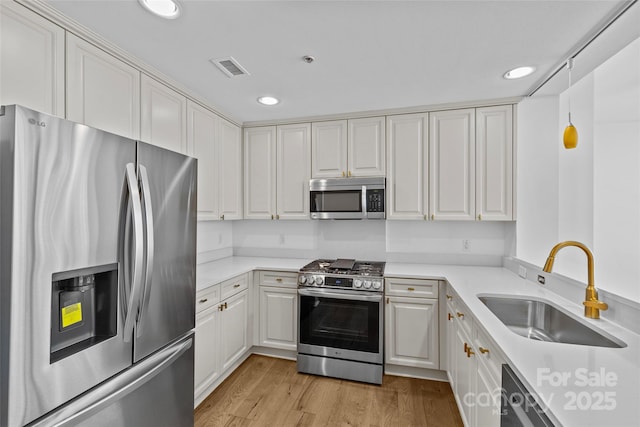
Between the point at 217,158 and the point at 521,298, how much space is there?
2613 mm

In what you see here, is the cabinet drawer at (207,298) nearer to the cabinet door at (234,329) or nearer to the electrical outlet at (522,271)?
the cabinet door at (234,329)

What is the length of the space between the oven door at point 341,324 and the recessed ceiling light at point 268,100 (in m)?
1.65

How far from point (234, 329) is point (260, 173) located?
1.56 m

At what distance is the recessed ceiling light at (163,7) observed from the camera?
4.55ft

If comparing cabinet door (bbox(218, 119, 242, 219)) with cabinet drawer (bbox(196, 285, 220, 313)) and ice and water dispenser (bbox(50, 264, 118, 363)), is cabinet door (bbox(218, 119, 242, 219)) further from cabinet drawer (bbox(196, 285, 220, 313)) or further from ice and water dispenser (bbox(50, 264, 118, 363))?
ice and water dispenser (bbox(50, 264, 118, 363))

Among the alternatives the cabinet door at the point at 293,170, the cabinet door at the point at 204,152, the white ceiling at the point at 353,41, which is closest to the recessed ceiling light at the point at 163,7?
the white ceiling at the point at 353,41

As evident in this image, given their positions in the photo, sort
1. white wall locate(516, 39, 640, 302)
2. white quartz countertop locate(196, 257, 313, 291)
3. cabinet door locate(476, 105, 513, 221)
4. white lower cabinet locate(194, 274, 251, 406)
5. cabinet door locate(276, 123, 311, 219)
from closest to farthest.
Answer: white wall locate(516, 39, 640, 302), white lower cabinet locate(194, 274, 251, 406), white quartz countertop locate(196, 257, 313, 291), cabinet door locate(476, 105, 513, 221), cabinet door locate(276, 123, 311, 219)

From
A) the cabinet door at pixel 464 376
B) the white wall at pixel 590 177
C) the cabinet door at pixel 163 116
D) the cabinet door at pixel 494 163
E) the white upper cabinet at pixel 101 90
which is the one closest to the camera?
the white upper cabinet at pixel 101 90

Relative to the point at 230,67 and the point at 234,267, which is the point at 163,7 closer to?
the point at 230,67

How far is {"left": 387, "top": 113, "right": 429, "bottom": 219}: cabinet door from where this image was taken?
278 cm

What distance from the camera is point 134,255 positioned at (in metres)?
1.29

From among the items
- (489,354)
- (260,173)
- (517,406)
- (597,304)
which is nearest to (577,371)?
(517,406)

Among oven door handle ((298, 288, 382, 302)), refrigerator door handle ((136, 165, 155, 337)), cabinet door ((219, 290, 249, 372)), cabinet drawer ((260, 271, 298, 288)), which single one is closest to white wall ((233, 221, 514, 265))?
cabinet drawer ((260, 271, 298, 288))

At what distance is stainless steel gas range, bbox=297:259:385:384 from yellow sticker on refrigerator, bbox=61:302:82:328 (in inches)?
66.0
